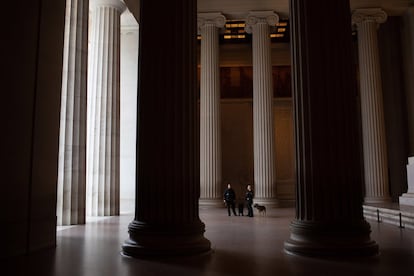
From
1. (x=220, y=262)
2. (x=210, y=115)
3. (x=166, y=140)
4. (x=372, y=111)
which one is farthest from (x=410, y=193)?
(x=210, y=115)

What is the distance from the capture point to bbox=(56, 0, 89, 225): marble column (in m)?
17.5

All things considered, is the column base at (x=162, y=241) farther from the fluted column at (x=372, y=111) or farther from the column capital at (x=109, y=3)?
the fluted column at (x=372, y=111)

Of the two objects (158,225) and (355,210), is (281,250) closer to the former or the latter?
(355,210)

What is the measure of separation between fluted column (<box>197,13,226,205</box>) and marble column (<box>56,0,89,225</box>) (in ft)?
42.7

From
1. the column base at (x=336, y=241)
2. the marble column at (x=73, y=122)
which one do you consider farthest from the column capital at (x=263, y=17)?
the column base at (x=336, y=241)

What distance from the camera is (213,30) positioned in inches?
1267

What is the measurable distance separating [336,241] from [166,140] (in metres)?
4.50

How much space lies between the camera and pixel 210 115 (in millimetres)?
30891

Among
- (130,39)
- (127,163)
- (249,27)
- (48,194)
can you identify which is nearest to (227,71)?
(249,27)

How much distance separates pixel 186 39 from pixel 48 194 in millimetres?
6080

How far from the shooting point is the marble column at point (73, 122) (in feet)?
57.4

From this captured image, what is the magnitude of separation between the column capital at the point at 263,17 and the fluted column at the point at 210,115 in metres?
2.19

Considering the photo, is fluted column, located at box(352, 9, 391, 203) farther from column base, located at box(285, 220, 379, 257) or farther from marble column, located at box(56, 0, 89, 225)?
column base, located at box(285, 220, 379, 257)

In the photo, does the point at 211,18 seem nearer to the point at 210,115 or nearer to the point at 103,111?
the point at 210,115
